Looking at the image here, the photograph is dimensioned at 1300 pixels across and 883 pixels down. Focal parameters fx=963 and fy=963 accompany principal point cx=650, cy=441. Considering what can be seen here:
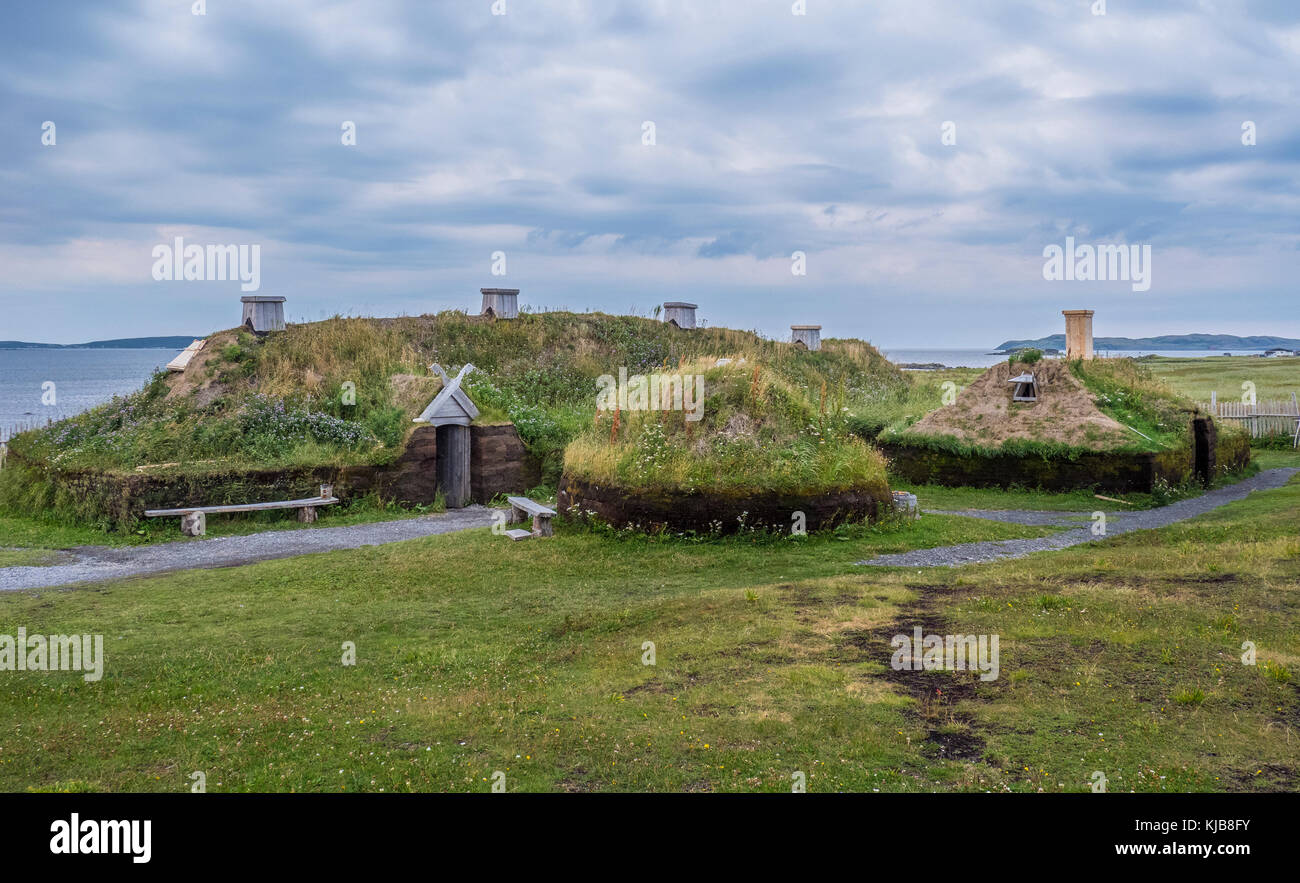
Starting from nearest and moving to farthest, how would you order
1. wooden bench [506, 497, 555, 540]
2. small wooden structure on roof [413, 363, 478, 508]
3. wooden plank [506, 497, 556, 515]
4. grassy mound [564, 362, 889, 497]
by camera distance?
grassy mound [564, 362, 889, 497], wooden bench [506, 497, 555, 540], wooden plank [506, 497, 556, 515], small wooden structure on roof [413, 363, 478, 508]

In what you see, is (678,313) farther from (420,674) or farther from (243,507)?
(420,674)

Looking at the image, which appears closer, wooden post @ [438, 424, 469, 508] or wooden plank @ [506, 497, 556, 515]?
wooden plank @ [506, 497, 556, 515]

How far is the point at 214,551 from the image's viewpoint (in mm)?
18125

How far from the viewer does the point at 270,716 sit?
8.46 metres

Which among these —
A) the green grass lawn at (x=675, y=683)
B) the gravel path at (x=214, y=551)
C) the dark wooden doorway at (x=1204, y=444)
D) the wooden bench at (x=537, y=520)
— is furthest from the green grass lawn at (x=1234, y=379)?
the green grass lawn at (x=675, y=683)

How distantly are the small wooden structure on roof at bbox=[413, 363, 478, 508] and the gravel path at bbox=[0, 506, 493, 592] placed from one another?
2.05 m

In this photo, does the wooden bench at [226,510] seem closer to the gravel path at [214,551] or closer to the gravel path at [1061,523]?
the gravel path at [214,551]

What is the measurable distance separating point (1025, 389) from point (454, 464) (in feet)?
52.9

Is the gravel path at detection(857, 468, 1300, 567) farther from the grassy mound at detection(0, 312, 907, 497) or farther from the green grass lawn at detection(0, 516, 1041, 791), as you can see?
the grassy mound at detection(0, 312, 907, 497)

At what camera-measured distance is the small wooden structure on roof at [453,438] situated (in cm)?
2378

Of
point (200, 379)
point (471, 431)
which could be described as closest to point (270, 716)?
point (471, 431)

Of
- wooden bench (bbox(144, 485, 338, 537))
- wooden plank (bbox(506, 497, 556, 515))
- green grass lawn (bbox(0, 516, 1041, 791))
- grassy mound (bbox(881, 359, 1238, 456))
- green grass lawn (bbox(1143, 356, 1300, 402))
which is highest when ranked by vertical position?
green grass lawn (bbox(1143, 356, 1300, 402))

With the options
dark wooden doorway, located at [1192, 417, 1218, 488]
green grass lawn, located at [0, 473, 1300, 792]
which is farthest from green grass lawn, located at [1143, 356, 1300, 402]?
green grass lawn, located at [0, 473, 1300, 792]

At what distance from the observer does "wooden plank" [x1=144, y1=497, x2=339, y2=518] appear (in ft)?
65.9
